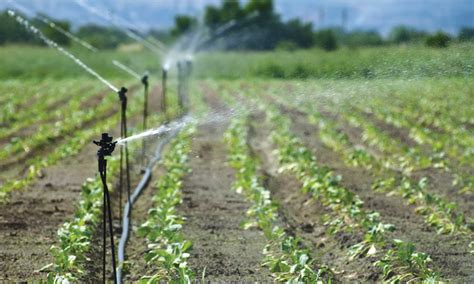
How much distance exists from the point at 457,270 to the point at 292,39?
1630 inches

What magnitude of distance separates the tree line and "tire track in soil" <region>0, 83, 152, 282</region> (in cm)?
2690

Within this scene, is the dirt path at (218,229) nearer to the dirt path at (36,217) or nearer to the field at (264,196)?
the field at (264,196)

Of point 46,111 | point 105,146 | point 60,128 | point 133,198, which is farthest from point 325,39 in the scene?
point 105,146

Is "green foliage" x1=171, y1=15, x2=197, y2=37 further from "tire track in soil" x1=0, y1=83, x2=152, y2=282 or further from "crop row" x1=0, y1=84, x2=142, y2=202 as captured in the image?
"tire track in soil" x1=0, y1=83, x2=152, y2=282

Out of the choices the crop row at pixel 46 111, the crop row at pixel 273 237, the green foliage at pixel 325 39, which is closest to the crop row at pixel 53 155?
the crop row at pixel 46 111

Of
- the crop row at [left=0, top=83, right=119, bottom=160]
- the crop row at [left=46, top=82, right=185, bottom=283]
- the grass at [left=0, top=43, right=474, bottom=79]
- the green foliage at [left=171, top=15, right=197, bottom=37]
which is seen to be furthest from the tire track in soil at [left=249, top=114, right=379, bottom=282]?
the green foliage at [left=171, top=15, right=197, bottom=37]

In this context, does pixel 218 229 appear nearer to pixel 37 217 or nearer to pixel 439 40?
pixel 37 217

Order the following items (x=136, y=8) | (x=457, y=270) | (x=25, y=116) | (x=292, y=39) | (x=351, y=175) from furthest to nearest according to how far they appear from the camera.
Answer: (x=136, y=8) < (x=292, y=39) < (x=25, y=116) < (x=351, y=175) < (x=457, y=270)

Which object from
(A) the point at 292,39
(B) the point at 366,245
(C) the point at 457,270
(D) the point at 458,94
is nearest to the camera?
(C) the point at 457,270

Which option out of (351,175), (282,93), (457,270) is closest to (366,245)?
Result: (457,270)

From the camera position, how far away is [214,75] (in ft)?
116

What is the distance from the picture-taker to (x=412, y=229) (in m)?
6.76

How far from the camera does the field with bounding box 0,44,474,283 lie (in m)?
5.38

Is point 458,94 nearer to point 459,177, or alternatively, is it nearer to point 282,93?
point 282,93
